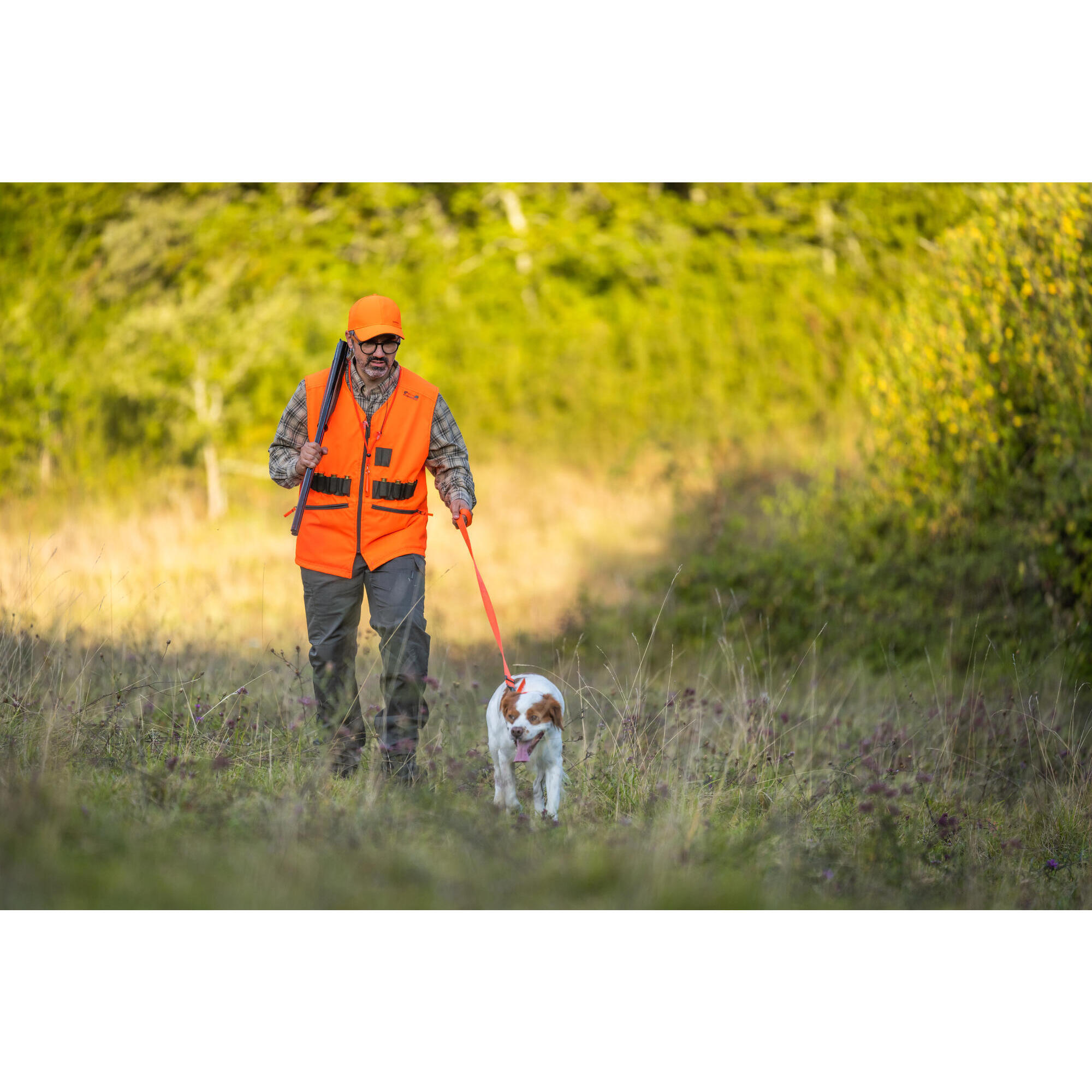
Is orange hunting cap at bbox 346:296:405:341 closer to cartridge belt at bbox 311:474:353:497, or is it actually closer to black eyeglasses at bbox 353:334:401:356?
black eyeglasses at bbox 353:334:401:356

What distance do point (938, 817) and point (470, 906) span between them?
7.98ft

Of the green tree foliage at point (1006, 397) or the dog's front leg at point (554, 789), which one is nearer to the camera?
the dog's front leg at point (554, 789)

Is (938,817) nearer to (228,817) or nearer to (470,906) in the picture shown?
(470,906)

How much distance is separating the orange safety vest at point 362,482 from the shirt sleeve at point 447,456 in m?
0.14

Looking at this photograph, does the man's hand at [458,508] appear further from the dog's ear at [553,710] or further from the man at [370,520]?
the dog's ear at [553,710]

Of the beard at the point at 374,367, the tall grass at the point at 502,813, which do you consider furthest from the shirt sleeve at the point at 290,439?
the tall grass at the point at 502,813

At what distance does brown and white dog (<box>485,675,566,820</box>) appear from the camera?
4293 mm

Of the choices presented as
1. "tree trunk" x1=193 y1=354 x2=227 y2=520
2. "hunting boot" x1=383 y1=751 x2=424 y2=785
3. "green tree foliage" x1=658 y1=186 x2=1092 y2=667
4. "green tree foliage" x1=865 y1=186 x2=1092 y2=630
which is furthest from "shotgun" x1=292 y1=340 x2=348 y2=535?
"tree trunk" x1=193 y1=354 x2=227 y2=520

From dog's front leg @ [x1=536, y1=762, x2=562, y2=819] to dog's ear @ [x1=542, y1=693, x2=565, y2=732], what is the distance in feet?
0.70

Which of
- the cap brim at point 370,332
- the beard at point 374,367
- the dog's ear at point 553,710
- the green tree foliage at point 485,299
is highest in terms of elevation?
the green tree foliage at point 485,299

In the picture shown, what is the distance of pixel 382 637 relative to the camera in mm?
5031

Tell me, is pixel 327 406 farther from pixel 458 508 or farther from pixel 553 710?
pixel 553 710

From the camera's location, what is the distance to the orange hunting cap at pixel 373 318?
4.68m

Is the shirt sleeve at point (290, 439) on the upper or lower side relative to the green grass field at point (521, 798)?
upper
